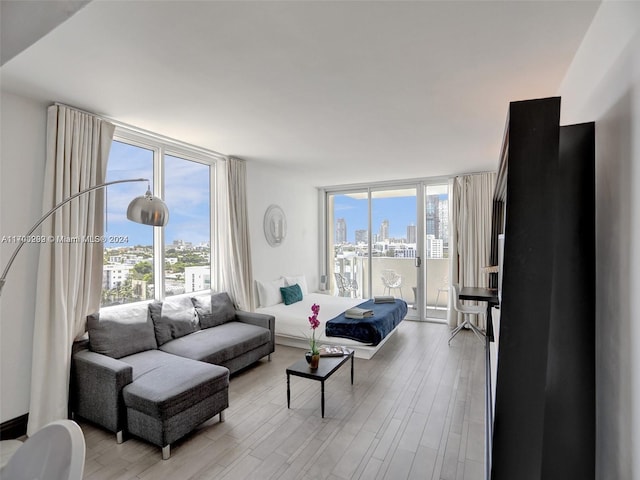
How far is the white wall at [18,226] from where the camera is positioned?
2.42m

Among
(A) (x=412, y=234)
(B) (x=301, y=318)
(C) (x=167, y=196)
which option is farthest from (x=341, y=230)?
(C) (x=167, y=196)

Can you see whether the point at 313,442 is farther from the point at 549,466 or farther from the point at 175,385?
the point at 549,466

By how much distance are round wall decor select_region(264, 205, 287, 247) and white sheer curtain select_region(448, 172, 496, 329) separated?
292 centimetres

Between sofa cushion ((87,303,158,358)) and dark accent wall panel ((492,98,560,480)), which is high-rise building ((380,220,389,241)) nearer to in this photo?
sofa cushion ((87,303,158,358))

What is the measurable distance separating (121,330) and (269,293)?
2.30 metres

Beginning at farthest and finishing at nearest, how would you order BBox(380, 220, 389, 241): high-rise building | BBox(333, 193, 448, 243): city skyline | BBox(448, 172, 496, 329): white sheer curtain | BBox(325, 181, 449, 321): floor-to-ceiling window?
BBox(380, 220, 389, 241): high-rise building
BBox(333, 193, 448, 243): city skyline
BBox(325, 181, 449, 321): floor-to-ceiling window
BBox(448, 172, 496, 329): white sheer curtain

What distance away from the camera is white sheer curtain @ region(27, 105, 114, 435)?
8.20ft

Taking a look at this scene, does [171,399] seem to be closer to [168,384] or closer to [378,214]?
[168,384]

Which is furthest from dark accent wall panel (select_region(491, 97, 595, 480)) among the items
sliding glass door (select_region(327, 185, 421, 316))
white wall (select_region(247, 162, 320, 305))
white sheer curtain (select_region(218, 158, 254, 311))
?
sliding glass door (select_region(327, 185, 421, 316))

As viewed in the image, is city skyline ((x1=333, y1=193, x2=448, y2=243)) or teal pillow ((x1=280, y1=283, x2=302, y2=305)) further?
city skyline ((x1=333, y1=193, x2=448, y2=243))

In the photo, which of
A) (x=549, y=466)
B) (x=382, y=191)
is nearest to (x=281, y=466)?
(x=549, y=466)

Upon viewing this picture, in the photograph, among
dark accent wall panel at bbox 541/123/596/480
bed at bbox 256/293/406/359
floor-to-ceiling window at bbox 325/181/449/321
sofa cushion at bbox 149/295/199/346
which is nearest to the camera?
dark accent wall panel at bbox 541/123/596/480

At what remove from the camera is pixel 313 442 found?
2.34 meters

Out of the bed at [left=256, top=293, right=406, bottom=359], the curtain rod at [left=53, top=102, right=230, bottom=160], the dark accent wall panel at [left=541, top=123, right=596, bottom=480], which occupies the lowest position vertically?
the bed at [left=256, top=293, right=406, bottom=359]
